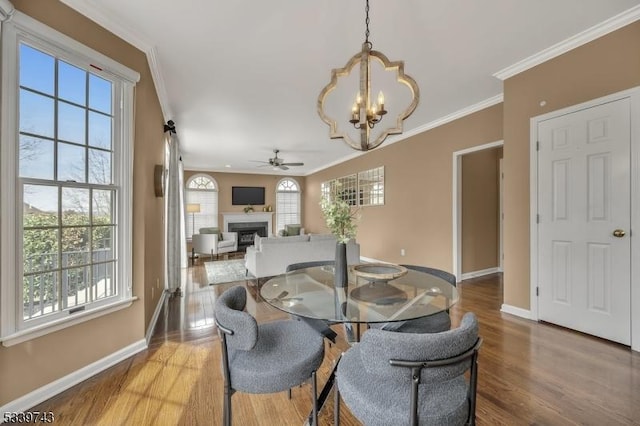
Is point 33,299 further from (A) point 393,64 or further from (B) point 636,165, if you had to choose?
(B) point 636,165

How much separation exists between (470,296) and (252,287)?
3354mm

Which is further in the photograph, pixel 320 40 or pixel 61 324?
pixel 320 40

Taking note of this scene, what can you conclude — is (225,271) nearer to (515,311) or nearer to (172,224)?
(172,224)

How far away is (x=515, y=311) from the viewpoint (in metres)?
3.00

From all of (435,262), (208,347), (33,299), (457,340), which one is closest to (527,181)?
(435,262)

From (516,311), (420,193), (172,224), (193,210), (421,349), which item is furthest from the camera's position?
(193,210)

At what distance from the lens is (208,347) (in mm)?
2381

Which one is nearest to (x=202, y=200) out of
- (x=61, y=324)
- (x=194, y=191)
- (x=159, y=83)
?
(x=194, y=191)

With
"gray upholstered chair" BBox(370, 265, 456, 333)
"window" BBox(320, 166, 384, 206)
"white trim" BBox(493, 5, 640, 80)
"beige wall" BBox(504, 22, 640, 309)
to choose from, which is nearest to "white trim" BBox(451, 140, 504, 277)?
"beige wall" BBox(504, 22, 640, 309)

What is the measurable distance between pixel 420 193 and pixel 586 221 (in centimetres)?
258

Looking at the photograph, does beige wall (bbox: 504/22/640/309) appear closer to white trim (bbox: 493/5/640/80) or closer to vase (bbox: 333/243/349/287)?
white trim (bbox: 493/5/640/80)

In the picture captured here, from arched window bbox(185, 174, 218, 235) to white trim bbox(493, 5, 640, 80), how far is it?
8.10 meters

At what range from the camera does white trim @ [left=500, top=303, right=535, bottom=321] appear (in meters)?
2.89

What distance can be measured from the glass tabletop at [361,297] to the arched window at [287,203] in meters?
7.74
